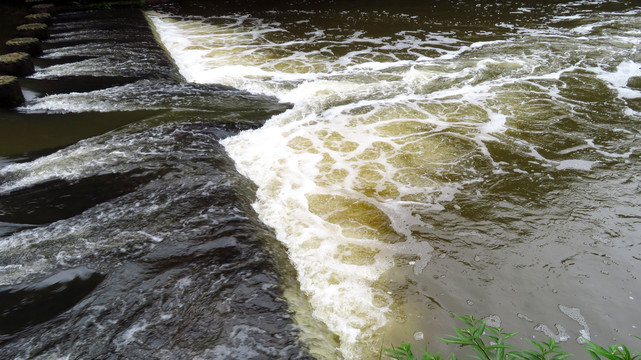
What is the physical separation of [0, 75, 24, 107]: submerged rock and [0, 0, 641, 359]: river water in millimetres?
226

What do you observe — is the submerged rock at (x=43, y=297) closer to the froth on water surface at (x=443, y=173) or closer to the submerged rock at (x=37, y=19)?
the froth on water surface at (x=443, y=173)

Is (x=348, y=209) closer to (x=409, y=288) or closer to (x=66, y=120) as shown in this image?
(x=409, y=288)

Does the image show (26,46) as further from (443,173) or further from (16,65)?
(443,173)

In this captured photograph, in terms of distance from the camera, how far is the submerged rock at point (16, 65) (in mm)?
7250

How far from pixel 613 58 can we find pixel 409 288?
9160 mm

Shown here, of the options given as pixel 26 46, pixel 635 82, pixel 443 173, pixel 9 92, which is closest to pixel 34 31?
pixel 26 46

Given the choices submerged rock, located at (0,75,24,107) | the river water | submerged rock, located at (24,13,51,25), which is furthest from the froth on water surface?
submerged rock, located at (24,13,51,25)

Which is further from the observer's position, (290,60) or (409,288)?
(290,60)

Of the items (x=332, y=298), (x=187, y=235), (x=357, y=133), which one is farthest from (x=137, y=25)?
(x=332, y=298)

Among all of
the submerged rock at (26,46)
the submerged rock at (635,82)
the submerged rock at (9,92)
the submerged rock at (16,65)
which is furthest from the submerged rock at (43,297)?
A: the submerged rock at (635,82)

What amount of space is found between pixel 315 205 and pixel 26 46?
8.77 metres

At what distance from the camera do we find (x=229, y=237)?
3484mm

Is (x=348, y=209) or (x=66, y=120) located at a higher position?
(x=66, y=120)

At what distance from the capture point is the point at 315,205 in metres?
4.40
